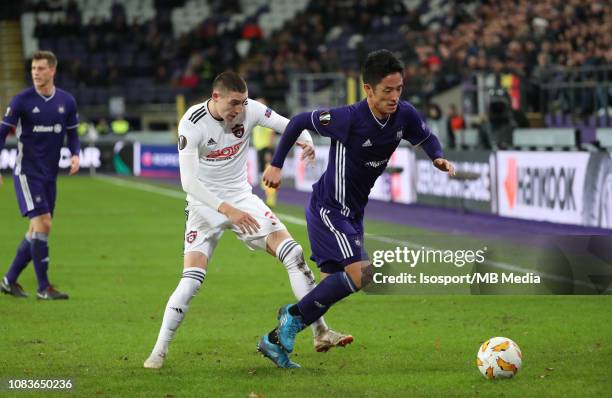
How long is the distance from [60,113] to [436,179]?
11612 mm

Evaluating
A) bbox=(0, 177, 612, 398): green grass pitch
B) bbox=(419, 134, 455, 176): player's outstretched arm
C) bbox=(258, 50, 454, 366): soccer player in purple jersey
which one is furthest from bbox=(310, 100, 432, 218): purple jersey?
bbox=(0, 177, 612, 398): green grass pitch

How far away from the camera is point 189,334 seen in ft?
30.4

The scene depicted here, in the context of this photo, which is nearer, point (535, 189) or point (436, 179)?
point (535, 189)

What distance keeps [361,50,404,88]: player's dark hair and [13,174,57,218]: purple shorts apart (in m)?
4.90

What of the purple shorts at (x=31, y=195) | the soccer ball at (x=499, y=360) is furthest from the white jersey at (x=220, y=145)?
the purple shorts at (x=31, y=195)

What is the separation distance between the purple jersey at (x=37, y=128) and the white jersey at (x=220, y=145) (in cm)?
354

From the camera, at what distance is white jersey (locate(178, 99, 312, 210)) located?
7844mm

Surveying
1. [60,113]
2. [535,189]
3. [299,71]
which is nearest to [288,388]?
[60,113]

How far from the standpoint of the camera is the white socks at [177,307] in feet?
25.6

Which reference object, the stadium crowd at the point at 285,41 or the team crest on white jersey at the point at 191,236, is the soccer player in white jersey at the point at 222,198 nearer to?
the team crest on white jersey at the point at 191,236

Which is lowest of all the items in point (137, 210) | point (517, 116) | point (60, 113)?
point (137, 210)

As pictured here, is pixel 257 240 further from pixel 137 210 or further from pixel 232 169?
pixel 137 210

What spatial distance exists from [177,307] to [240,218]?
0.85 meters

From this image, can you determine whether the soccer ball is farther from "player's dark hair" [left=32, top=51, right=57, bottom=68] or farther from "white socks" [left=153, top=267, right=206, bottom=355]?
"player's dark hair" [left=32, top=51, right=57, bottom=68]
